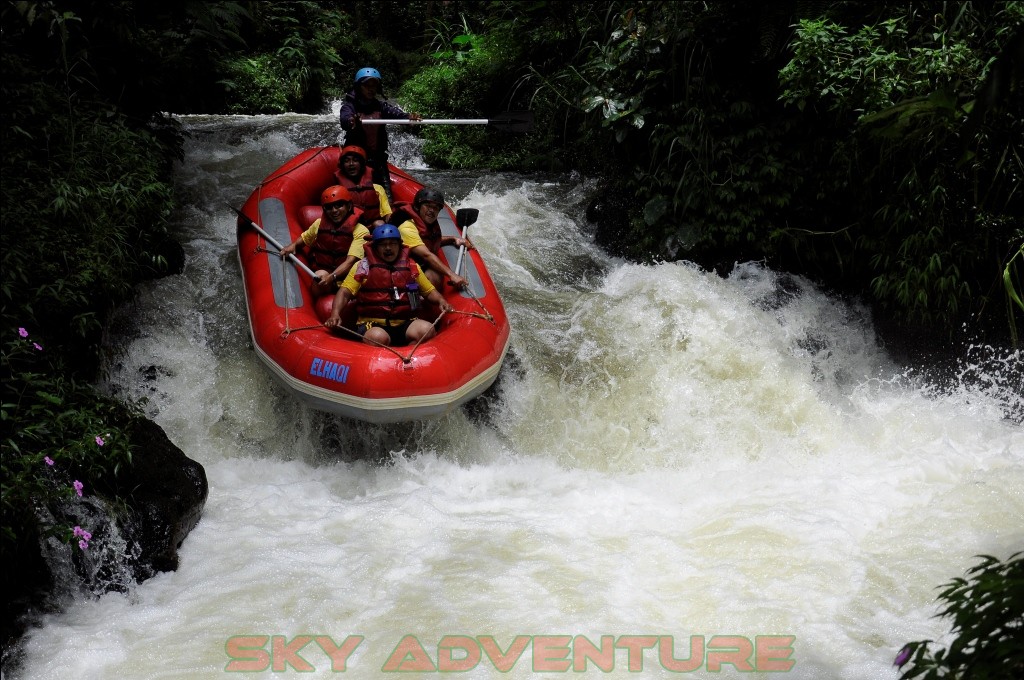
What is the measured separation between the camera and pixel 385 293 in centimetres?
513

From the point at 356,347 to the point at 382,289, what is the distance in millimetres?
503

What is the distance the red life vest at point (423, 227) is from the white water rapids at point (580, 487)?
0.77 m

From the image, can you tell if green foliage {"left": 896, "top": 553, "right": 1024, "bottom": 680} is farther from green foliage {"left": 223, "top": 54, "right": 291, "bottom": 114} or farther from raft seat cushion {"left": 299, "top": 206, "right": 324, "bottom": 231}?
green foliage {"left": 223, "top": 54, "right": 291, "bottom": 114}

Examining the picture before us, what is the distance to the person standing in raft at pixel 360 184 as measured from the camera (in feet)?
19.7

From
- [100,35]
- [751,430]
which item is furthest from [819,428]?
[100,35]

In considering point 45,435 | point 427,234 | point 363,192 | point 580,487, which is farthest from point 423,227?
point 45,435

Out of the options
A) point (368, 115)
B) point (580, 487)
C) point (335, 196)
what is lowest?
point (580, 487)

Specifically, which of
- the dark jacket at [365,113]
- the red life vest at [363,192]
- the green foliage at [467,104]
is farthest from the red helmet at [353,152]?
the green foliage at [467,104]

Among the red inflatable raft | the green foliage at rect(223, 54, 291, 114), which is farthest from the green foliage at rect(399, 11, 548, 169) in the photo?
the red inflatable raft

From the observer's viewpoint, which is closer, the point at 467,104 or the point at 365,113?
the point at 365,113

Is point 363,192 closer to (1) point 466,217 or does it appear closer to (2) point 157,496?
(1) point 466,217

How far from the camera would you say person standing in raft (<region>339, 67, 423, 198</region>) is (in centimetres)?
649

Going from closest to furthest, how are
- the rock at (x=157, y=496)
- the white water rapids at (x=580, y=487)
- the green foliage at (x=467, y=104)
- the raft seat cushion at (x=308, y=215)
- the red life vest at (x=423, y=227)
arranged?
the white water rapids at (x=580, y=487) < the rock at (x=157, y=496) < the red life vest at (x=423, y=227) < the raft seat cushion at (x=308, y=215) < the green foliage at (x=467, y=104)

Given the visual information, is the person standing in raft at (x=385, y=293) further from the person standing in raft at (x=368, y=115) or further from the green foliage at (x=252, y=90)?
the green foliage at (x=252, y=90)
